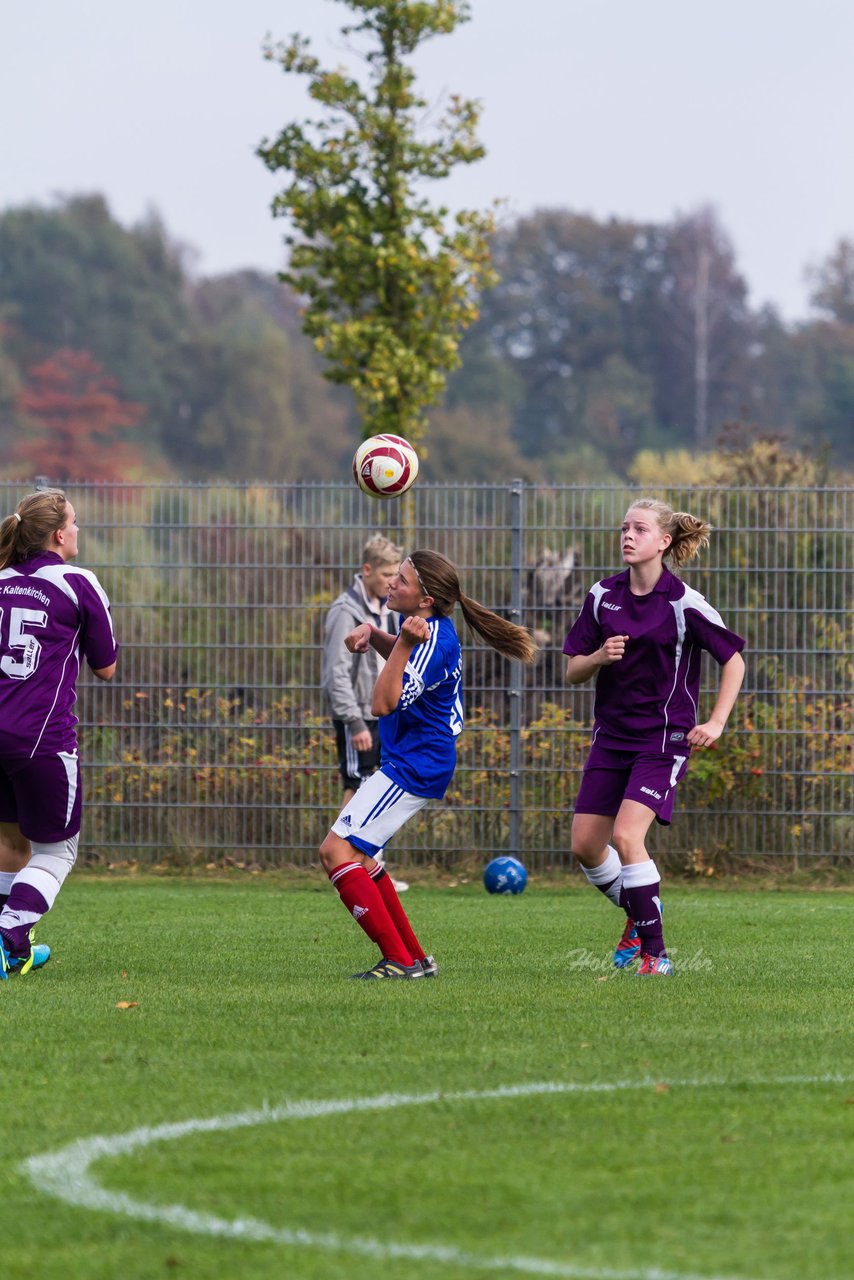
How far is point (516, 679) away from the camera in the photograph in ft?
41.3

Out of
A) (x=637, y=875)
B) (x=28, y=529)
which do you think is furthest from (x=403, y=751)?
(x=28, y=529)

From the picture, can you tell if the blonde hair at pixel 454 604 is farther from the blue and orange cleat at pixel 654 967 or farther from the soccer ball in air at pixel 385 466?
the soccer ball in air at pixel 385 466

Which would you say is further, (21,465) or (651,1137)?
(21,465)

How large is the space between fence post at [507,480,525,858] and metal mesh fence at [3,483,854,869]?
14 millimetres

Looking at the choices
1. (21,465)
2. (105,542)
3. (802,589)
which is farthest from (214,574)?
(21,465)

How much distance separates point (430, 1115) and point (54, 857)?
3342mm

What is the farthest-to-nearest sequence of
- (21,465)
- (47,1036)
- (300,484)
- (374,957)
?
(21,465)
(300,484)
(374,957)
(47,1036)

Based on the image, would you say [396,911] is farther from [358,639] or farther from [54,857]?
[54,857]

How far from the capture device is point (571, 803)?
12.6 meters

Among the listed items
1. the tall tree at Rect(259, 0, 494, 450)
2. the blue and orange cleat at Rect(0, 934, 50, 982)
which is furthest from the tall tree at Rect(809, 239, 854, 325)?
the blue and orange cleat at Rect(0, 934, 50, 982)

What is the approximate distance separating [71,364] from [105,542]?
58.5m

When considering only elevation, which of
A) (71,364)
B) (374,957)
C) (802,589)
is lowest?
(374,957)

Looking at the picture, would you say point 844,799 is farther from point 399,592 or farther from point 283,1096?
point 283,1096

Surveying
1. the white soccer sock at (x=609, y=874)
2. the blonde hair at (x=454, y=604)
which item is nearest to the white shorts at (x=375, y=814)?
the blonde hair at (x=454, y=604)
